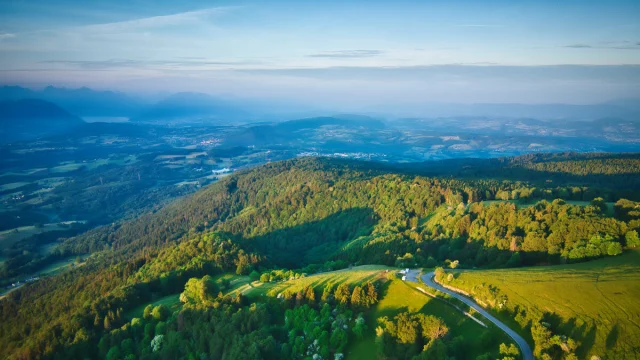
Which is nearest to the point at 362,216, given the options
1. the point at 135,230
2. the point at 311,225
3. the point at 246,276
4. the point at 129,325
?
the point at 311,225

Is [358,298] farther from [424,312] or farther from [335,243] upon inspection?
[335,243]

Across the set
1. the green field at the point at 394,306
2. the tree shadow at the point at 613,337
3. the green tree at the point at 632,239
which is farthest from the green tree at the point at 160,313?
the green tree at the point at 632,239

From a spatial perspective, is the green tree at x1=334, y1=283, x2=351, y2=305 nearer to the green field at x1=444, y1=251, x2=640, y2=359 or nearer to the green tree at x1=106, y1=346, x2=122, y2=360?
the green field at x1=444, y1=251, x2=640, y2=359

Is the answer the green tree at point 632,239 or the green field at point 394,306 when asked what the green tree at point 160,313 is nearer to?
the green field at point 394,306

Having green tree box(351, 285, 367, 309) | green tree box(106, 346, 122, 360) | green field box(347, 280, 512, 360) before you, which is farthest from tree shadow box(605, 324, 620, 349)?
green tree box(106, 346, 122, 360)

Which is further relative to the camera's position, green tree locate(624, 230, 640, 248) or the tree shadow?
green tree locate(624, 230, 640, 248)

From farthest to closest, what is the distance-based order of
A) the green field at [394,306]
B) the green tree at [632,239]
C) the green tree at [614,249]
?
the green tree at [632,239], the green tree at [614,249], the green field at [394,306]
